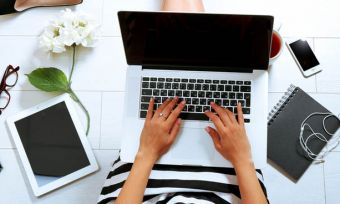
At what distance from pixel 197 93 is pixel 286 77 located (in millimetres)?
346

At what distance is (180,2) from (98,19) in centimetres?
28

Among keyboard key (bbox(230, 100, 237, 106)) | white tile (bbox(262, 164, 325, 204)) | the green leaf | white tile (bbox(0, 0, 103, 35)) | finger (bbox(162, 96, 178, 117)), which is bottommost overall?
white tile (bbox(262, 164, 325, 204))

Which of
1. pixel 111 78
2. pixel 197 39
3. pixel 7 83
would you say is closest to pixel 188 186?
pixel 197 39

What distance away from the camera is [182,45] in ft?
2.44

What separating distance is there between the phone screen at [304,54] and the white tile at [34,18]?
59 centimetres

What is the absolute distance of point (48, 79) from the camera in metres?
1.01

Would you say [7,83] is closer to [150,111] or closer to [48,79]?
[48,79]

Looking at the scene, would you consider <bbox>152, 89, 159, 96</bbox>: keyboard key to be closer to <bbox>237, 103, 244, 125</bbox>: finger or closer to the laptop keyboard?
the laptop keyboard

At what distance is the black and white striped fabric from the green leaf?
14.9 inches

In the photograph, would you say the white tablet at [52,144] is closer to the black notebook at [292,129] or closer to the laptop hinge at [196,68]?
the laptop hinge at [196,68]

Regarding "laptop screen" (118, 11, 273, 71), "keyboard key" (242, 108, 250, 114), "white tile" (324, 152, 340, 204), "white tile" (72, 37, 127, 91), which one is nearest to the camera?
"laptop screen" (118, 11, 273, 71)

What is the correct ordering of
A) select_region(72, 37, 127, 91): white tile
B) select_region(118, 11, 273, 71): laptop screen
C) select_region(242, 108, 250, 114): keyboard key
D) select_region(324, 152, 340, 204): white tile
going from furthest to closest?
select_region(72, 37, 127, 91): white tile
select_region(324, 152, 340, 204): white tile
select_region(242, 108, 250, 114): keyboard key
select_region(118, 11, 273, 71): laptop screen

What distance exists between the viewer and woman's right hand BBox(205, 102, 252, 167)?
74 centimetres

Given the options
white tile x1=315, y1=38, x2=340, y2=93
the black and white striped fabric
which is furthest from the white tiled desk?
the black and white striped fabric
